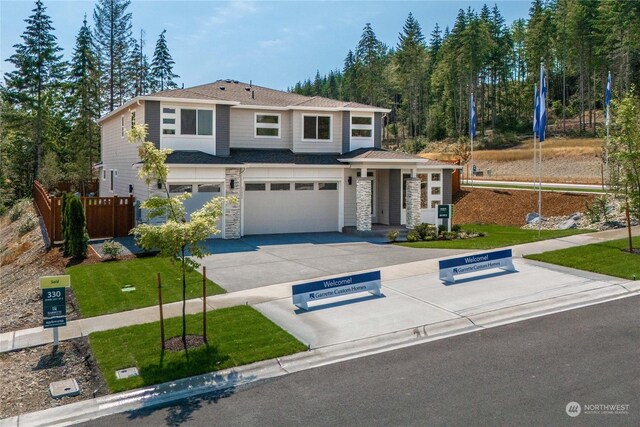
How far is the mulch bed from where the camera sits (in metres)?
9.45

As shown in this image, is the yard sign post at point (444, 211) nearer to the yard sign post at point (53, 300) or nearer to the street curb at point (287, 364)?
the street curb at point (287, 364)

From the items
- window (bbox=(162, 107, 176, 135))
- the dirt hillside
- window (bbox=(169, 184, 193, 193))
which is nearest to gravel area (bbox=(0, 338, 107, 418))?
window (bbox=(169, 184, 193, 193))

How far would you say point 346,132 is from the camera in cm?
2577

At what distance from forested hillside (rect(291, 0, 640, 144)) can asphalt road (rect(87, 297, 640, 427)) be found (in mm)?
53304

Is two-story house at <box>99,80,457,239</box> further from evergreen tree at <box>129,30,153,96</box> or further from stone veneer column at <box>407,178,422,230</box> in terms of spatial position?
→ evergreen tree at <box>129,30,153,96</box>

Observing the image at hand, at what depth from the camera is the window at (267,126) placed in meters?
24.9

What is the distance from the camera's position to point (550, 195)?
28.3 m

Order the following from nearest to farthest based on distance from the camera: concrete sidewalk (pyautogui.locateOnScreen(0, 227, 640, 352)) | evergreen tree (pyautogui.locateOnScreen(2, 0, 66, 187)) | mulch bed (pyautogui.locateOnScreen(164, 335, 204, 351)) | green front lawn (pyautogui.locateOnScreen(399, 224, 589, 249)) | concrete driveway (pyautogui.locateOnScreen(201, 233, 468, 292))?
mulch bed (pyautogui.locateOnScreen(164, 335, 204, 351)) → concrete sidewalk (pyautogui.locateOnScreen(0, 227, 640, 352)) → concrete driveway (pyautogui.locateOnScreen(201, 233, 468, 292)) → green front lawn (pyautogui.locateOnScreen(399, 224, 589, 249)) → evergreen tree (pyautogui.locateOnScreen(2, 0, 66, 187))

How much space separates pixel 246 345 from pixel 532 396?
4.81m

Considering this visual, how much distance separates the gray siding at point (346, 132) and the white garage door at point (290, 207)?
7.40ft

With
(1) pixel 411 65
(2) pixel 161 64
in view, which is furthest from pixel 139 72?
(1) pixel 411 65

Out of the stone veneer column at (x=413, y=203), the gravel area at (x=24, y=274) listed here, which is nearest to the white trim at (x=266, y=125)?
the stone veneer column at (x=413, y=203)

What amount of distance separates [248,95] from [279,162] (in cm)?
528

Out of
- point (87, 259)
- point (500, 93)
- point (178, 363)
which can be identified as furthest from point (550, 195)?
point (500, 93)
